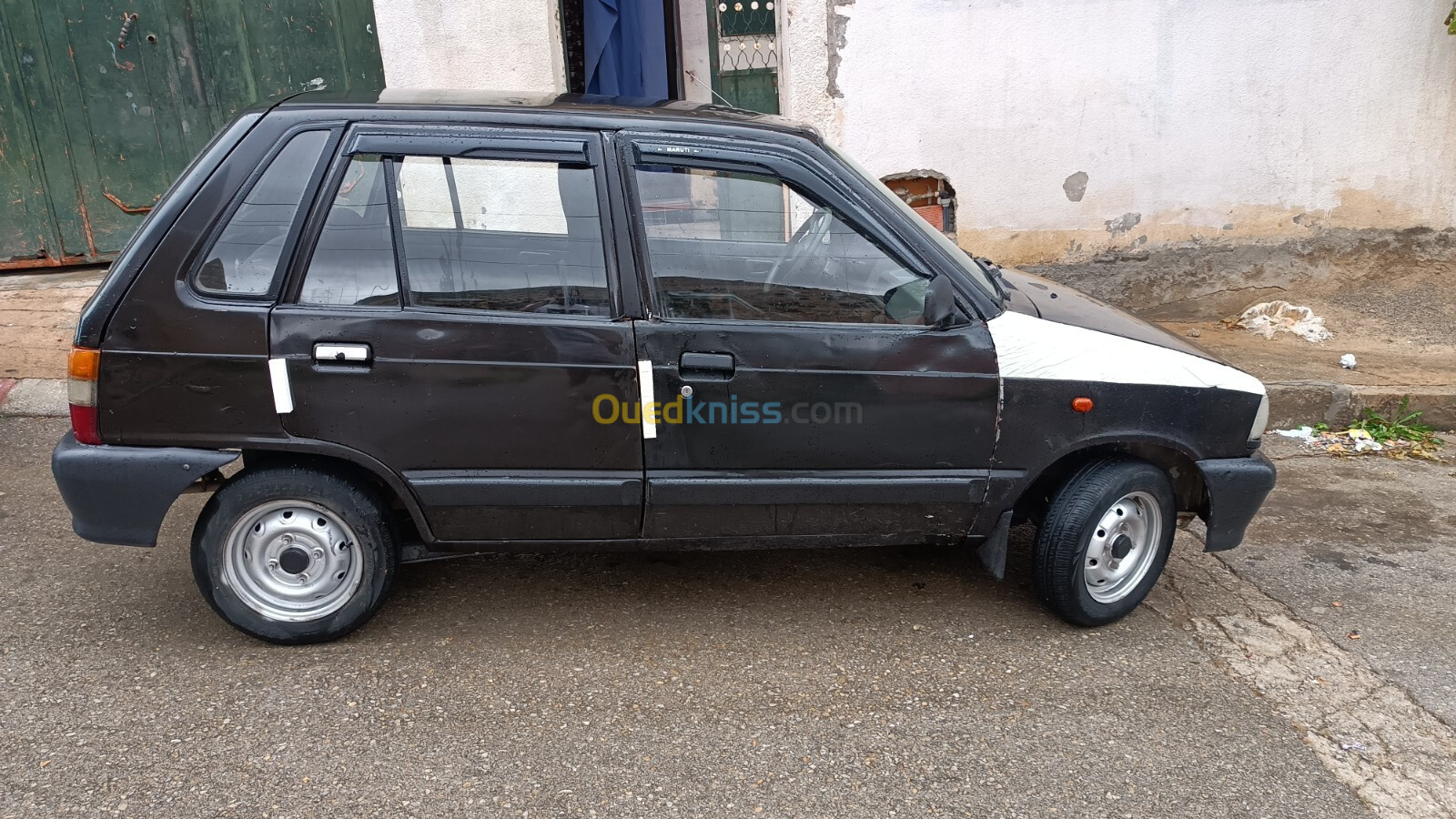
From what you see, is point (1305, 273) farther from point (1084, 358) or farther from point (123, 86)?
point (123, 86)

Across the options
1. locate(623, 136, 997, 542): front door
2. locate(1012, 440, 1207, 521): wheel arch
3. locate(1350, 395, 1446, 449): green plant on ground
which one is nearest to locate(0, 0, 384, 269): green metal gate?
locate(623, 136, 997, 542): front door

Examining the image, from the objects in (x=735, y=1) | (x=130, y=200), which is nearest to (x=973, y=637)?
(x=735, y=1)

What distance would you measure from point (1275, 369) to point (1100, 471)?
11.1 ft

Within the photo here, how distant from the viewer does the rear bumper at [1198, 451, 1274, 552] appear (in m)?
3.38

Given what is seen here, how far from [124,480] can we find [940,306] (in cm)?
252

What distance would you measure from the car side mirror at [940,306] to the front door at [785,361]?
29mm

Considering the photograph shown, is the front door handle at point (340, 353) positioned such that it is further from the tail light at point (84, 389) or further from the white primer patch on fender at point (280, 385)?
the tail light at point (84, 389)

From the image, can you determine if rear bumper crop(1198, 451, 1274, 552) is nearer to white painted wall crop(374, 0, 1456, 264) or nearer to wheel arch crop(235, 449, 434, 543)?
wheel arch crop(235, 449, 434, 543)

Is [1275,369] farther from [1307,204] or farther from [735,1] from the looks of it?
[735,1]

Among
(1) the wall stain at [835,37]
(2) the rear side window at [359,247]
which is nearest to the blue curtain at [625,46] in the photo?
(1) the wall stain at [835,37]

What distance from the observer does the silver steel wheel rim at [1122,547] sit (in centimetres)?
341

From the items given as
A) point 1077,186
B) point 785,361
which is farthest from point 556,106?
point 1077,186

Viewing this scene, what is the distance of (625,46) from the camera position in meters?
6.94

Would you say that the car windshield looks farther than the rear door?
Yes
